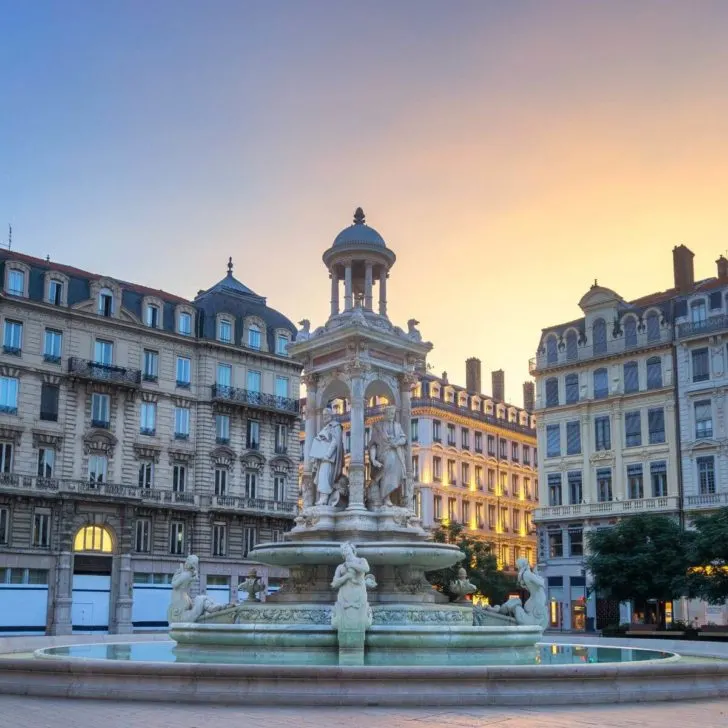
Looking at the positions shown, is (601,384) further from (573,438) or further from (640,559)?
(640,559)

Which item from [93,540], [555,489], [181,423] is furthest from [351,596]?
[555,489]

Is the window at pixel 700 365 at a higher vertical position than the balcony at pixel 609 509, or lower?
higher

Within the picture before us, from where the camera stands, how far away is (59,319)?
56.7 meters

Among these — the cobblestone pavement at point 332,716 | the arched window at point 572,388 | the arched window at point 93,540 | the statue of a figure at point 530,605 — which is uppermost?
the arched window at point 572,388

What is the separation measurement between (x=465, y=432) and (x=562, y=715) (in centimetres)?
7376

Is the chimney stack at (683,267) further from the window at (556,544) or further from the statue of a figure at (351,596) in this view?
the statue of a figure at (351,596)

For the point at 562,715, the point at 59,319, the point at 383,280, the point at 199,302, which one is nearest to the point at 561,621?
the point at 199,302

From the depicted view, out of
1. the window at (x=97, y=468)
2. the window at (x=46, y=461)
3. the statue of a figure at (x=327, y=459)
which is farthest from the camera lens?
the window at (x=97, y=468)

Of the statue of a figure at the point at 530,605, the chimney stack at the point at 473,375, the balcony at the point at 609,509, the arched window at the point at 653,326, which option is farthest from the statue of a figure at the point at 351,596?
the chimney stack at the point at 473,375

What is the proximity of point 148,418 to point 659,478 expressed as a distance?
→ 31.1 m

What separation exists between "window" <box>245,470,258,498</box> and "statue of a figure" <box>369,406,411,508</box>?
136 ft

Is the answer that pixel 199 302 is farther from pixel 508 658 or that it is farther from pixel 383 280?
pixel 508 658

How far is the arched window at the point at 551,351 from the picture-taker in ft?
228

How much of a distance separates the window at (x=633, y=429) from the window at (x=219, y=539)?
2578 cm
